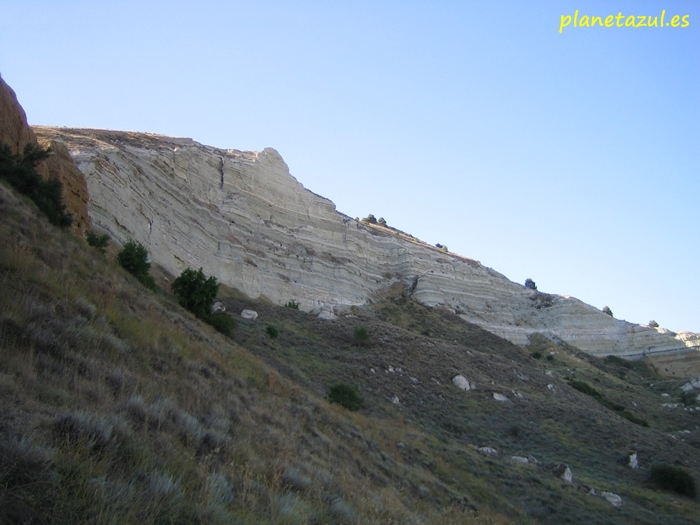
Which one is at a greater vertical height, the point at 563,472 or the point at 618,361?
the point at 618,361

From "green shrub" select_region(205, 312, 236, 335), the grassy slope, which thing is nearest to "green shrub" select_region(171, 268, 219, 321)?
"green shrub" select_region(205, 312, 236, 335)

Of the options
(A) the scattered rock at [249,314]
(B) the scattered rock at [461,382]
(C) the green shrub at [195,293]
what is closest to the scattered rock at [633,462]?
(B) the scattered rock at [461,382]

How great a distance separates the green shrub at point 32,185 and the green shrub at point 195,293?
20.4 ft

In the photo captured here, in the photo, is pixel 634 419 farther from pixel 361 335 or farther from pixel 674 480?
pixel 361 335

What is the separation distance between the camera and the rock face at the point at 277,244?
100 ft

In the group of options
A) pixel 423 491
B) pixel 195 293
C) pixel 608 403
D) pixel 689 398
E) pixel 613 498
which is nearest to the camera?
pixel 423 491

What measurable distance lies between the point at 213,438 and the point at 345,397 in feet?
40.1

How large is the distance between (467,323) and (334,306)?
44.9ft

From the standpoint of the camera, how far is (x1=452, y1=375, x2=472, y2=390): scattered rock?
24.7 m

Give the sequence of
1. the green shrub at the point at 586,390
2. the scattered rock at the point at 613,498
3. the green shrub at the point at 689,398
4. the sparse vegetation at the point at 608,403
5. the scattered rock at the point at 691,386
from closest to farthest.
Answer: the scattered rock at the point at 613,498
the sparse vegetation at the point at 608,403
the green shrub at the point at 586,390
the green shrub at the point at 689,398
the scattered rock at the point at 691,386

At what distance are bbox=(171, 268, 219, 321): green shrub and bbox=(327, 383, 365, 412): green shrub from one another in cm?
643

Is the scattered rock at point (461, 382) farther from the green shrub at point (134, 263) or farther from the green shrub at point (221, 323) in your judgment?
the green shrub at point (134, 263)

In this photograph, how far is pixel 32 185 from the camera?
15.1 metres

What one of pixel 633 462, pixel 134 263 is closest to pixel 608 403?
pixel 633 462
